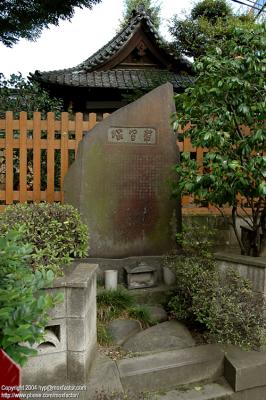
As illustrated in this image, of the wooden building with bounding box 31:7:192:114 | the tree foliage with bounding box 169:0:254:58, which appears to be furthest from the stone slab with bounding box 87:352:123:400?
the tree foliage with bounding box 169:0:254:58

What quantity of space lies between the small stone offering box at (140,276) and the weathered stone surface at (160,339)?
2.54ft

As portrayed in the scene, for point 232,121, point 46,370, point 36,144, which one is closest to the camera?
point 46,370

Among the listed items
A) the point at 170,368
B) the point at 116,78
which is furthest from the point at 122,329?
the point at 116,78

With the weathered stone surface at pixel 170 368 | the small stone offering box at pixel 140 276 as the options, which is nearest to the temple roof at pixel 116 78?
the small stone offering box at pixel 140 276

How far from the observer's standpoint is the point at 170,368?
267cm

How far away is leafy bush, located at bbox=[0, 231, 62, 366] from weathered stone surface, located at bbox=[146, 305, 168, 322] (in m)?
1.99

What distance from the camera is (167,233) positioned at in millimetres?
4301

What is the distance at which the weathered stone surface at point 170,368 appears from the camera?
2604mm

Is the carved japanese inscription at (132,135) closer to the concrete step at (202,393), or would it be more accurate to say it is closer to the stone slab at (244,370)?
the stone slab at (244,370)

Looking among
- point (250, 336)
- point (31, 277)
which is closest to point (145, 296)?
point (250, 336)

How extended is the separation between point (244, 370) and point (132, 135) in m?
2.74

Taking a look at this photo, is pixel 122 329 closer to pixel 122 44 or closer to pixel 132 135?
pixel 132 135

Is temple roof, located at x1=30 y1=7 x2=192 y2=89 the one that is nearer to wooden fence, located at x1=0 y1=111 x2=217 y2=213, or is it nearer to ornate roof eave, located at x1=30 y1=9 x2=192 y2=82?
ornate roof eave, located at x1=30 y1=9 x2=192 y2=82

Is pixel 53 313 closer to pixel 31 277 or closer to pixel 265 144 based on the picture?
pixel 31 277
